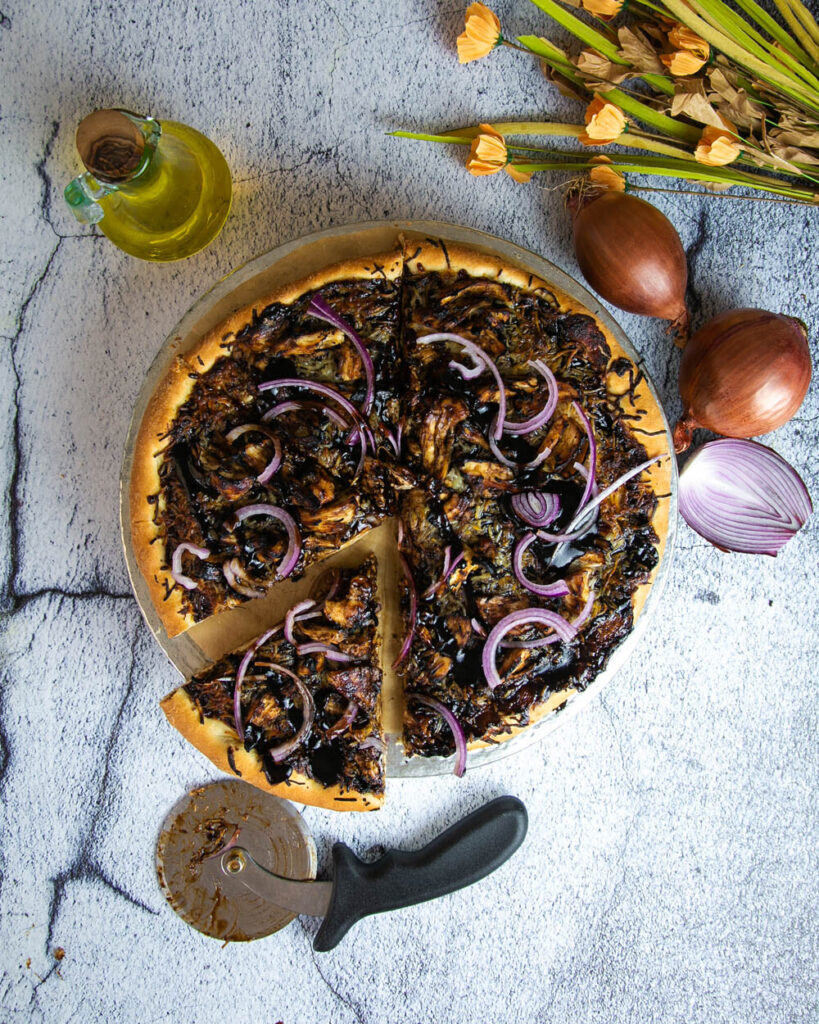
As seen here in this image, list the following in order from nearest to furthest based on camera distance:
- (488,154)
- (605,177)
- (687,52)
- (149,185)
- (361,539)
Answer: (687,52)
(149,185)
(488,154)
(605,177)
(361,539)

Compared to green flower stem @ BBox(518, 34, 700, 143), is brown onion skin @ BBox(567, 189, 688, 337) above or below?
below

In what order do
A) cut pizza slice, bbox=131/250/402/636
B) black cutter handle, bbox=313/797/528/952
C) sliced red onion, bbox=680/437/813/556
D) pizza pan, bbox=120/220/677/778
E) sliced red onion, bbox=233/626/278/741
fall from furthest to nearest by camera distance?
black cutter handle, bbox=313/797/528/952 → sliced red onion, bbox=680/437/813/556 → pizza pan, bbox=120/220/677/778 → sliced red onion, bbox=233/626/278/741 → cut pizza slice, bbox=131/250/402/636

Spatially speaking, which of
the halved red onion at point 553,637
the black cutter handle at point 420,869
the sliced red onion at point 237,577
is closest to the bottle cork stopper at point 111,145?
the sliced red onion at point 237,577

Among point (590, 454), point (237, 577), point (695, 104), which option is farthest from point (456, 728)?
point (695, 104)

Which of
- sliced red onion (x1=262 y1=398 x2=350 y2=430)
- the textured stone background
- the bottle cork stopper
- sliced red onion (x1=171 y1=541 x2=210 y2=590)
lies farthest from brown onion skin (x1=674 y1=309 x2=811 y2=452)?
the bottle cork stopper

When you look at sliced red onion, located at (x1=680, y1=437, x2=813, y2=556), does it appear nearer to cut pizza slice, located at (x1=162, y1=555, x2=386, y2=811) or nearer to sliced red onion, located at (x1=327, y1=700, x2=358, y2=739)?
cut pizza slice, located at (x1=162, y1=555, x2=386, y2=811)

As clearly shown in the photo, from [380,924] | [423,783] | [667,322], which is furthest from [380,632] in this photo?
[667,322]

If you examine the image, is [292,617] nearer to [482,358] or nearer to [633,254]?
[482,358]
